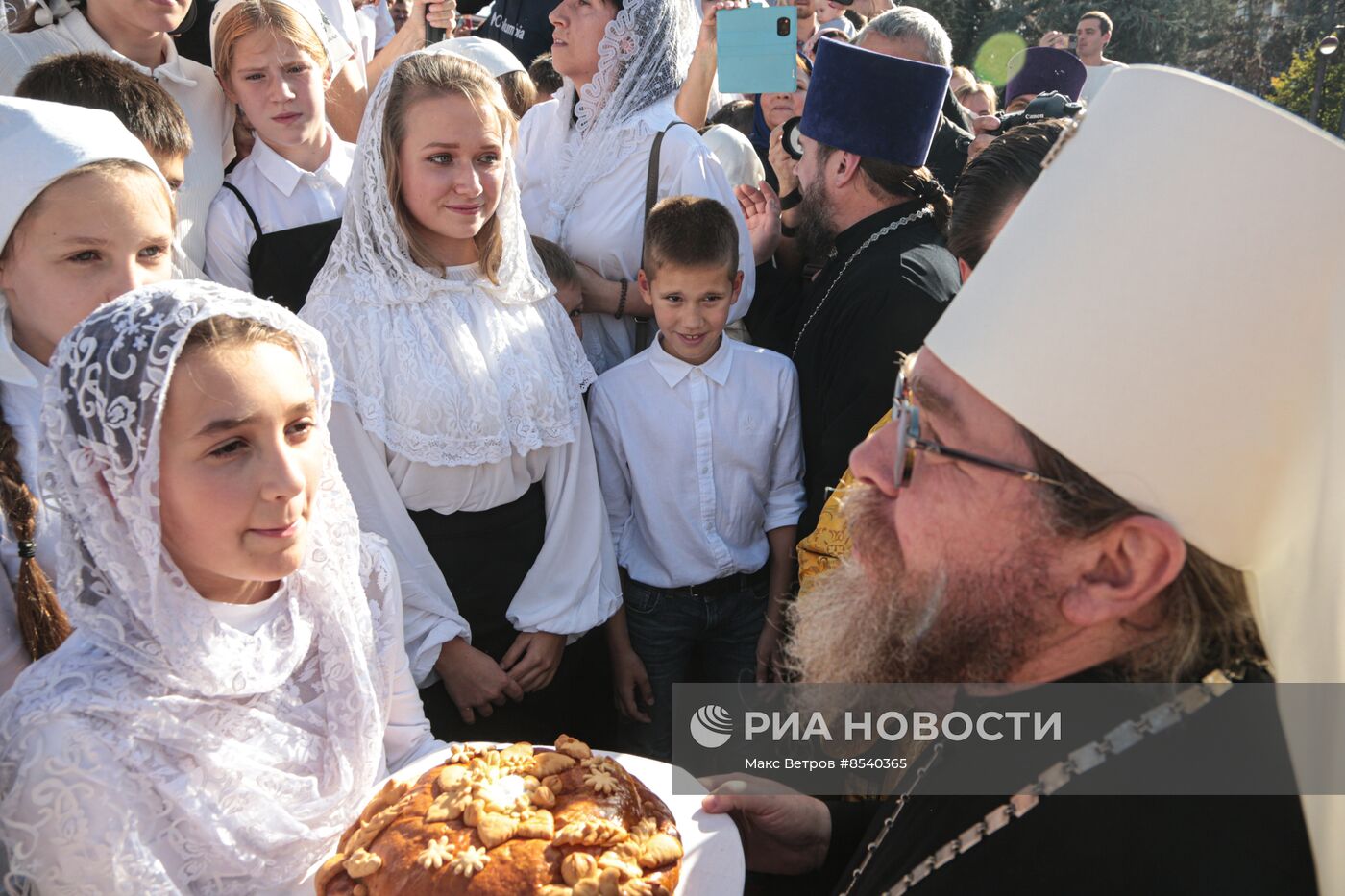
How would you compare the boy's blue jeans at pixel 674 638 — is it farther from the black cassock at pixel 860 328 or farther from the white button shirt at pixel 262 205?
the white button shirt at pixel 262 205

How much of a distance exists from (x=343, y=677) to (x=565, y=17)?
284 centimetres

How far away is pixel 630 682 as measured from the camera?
3.52 meters

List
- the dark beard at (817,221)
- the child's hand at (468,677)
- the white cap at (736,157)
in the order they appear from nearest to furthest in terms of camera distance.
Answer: the child's hand at (468,677), the dark beard at (817,221), the white cap at (736,157)

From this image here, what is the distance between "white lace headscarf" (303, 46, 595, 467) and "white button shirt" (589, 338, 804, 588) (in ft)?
1.23

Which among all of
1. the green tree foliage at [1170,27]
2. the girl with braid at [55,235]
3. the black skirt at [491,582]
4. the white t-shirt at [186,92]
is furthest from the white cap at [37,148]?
the green tree foliage at [1170,27]

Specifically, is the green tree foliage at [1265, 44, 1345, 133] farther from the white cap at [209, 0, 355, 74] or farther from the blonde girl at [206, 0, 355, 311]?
the blonde girl at [206, 0, 355, 311]

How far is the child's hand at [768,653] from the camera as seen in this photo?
3584 millimetres

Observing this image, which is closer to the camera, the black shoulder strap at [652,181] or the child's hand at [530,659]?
the child's hand at [530,659]

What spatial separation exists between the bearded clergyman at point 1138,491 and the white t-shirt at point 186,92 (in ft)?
8.42

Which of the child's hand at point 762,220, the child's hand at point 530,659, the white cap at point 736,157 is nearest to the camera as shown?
the child's hand at point 530,659

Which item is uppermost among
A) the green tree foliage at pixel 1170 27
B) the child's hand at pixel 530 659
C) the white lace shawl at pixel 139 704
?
the white lace shawl at pixel 139 704

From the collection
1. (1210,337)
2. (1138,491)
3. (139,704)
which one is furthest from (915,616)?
(139,704)

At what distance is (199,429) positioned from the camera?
1919 mm

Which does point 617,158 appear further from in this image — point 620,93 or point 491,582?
point 491,582
